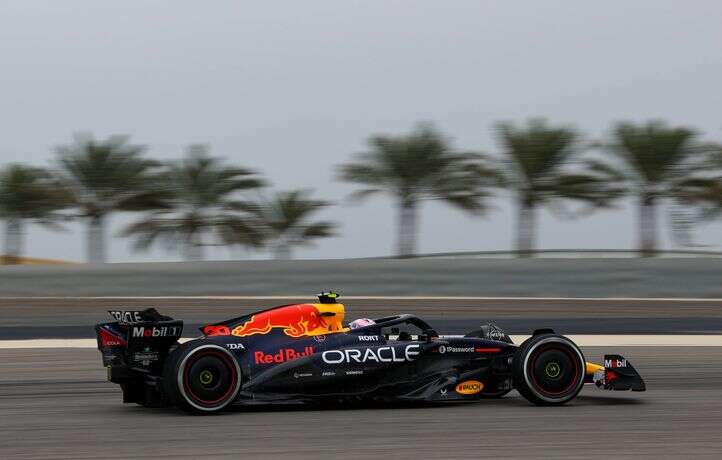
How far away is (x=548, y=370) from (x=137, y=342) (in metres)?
3.53

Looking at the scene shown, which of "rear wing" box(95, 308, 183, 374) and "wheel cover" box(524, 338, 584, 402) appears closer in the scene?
"rear wing" box(95, 308, 183, 374)

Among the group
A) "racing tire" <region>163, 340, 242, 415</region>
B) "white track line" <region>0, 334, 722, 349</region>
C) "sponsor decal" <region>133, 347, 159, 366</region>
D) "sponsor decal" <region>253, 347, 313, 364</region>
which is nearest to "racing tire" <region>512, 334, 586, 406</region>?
"sponsor decal" <region>253, 347, 313, 364</region>

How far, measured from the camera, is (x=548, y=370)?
9219 mm

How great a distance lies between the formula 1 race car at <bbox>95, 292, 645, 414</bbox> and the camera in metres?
8.65

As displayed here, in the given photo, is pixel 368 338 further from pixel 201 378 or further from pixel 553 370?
pixel 553 370

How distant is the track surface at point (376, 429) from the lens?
712cm

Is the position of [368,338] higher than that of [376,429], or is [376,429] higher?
[368,338]

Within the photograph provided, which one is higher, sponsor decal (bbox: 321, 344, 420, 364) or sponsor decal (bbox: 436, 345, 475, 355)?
sponsor decal (bbox: 436, 345, 475, 355)

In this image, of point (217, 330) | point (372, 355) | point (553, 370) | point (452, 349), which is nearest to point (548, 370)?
point (553, 370)

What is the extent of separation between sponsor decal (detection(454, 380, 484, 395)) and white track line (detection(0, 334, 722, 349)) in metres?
6.57

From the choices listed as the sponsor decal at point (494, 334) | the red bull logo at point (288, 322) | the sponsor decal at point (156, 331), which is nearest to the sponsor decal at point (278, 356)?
the red bull logo at point (288, 322)

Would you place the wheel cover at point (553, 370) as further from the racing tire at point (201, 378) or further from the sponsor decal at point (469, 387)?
the racing tire at point (201, 378)

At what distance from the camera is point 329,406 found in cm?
939

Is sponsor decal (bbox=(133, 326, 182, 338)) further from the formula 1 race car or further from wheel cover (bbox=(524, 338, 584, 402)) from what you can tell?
wheel cover (bbox=(524, 338, 584, 402))
